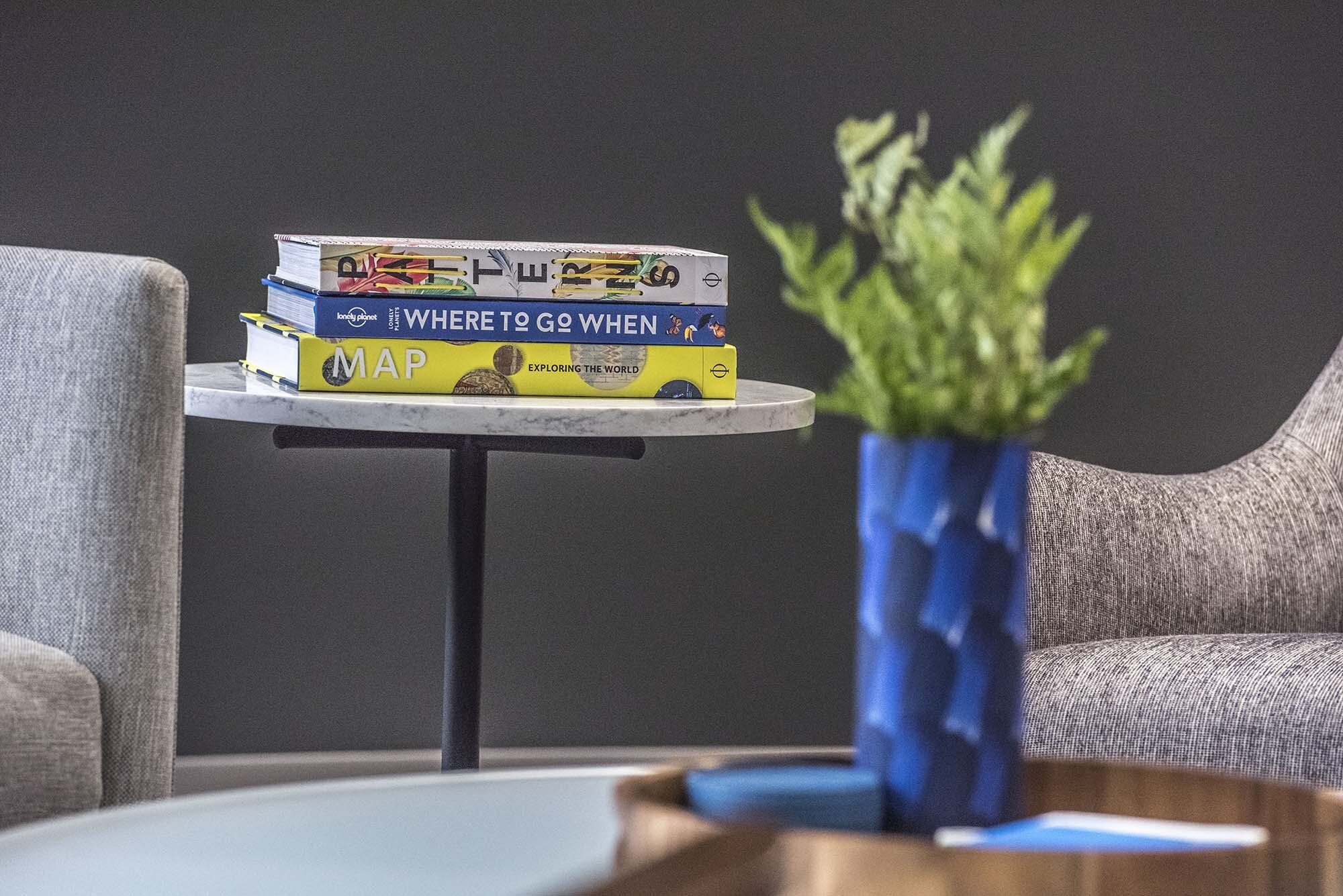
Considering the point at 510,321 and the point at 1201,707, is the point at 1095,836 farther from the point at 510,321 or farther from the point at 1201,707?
the point at 510,321

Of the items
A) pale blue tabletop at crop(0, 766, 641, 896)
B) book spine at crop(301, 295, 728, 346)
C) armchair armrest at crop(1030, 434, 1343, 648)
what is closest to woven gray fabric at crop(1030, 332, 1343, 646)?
armchair armrest at crop(1030, 434, 1343, 648)

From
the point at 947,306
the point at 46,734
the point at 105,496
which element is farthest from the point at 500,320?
the point at 947,306

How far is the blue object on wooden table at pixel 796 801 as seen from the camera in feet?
1.82

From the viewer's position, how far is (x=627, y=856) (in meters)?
0.55

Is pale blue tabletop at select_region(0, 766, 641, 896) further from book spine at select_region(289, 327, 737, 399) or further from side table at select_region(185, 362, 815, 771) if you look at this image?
book spine at select_region(289, 327, 737, 399)

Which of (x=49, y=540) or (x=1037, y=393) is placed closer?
(x=1037, y=393)

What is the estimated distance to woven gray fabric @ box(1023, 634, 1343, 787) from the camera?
1229mm

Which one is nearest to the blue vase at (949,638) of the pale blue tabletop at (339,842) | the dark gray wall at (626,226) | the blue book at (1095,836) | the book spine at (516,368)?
the blue book at (1095,836)

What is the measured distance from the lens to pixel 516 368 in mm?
1594

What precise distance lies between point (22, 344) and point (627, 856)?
99cm

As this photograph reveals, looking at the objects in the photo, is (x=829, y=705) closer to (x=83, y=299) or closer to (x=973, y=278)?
(x=83, y=299)

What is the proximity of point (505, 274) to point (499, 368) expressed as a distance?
0.32ft

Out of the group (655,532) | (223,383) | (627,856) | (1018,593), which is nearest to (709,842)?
(627,856)

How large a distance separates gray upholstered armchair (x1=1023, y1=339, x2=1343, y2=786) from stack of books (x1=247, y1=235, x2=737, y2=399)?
1.32ft
